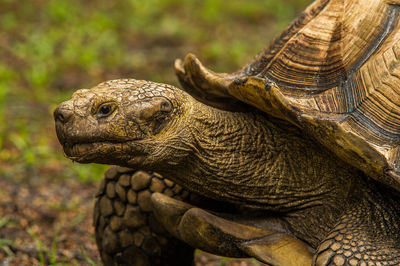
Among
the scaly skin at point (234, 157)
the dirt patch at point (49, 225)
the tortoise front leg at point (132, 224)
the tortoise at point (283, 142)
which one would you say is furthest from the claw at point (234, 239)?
the dirt patch at point (49, 225)

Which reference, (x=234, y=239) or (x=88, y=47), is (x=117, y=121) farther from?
(x=88, y=47)

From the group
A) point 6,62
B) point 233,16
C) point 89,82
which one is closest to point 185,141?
Result: point 89,82

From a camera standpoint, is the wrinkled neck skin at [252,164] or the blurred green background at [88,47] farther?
the blurred green background at [88,47]

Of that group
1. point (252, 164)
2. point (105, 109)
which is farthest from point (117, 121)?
point (252, 164)

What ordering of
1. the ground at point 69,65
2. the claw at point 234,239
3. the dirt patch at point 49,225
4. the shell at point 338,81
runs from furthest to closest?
the ground at point 69,65 → the dirt patch at point 49,225 → the claw at point 234,239 → the shell at point 338,81

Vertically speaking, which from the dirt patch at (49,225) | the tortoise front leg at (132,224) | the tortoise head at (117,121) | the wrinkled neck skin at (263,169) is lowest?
the dirt patch at (49,225)

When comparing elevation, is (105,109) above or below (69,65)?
above

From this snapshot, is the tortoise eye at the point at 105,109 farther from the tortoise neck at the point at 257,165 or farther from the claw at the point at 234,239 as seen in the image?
the claw at the point at 234,239
